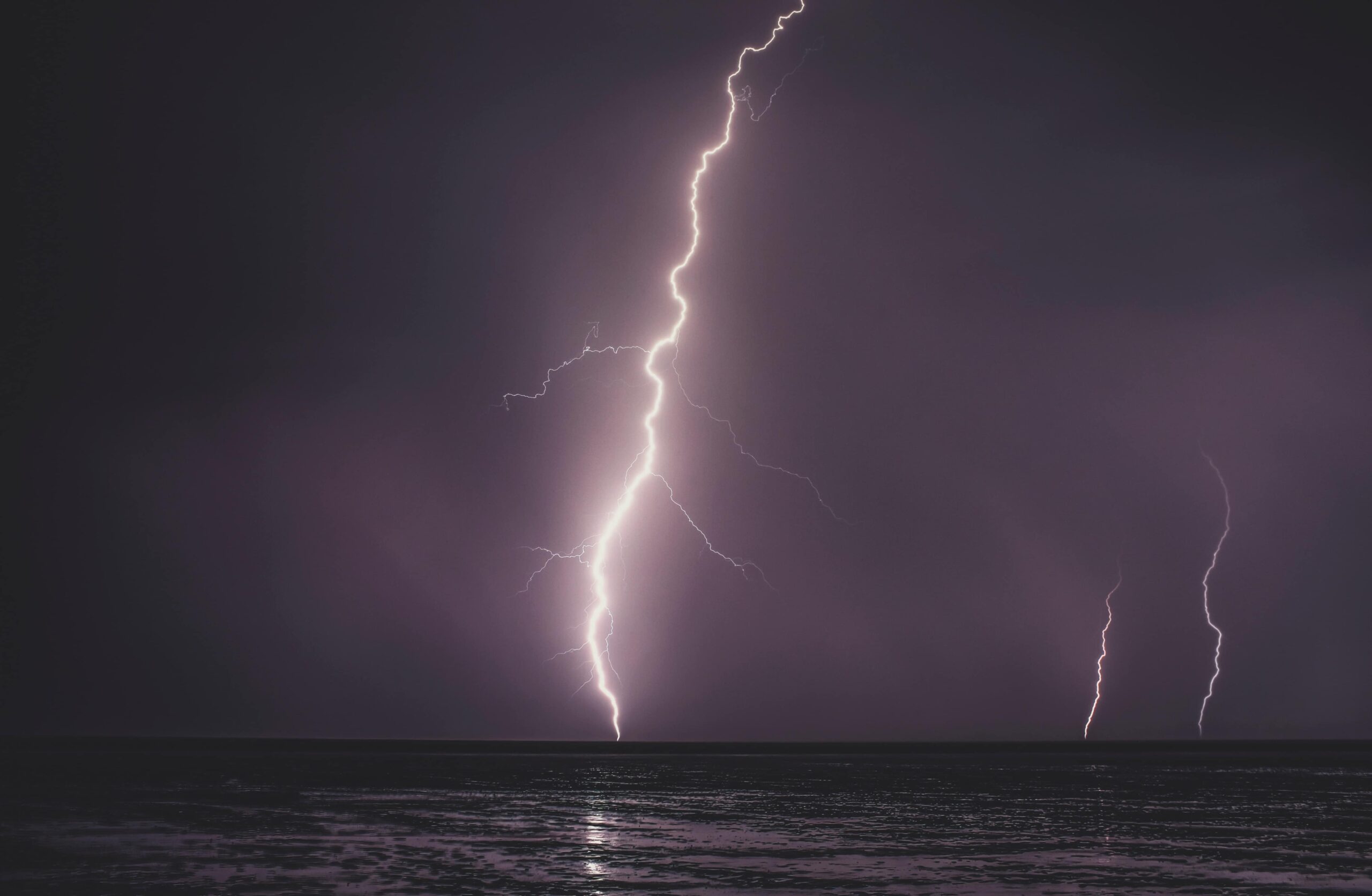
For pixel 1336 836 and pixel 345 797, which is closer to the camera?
pixel 1336 836

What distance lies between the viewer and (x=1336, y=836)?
25.6 feet

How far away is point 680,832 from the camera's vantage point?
7996 millimetres

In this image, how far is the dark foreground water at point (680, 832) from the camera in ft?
18.4

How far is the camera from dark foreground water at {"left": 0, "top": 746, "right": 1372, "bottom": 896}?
221 inches

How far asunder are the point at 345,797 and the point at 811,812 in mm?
5466

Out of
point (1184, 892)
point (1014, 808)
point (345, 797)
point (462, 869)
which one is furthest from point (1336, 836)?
point (345, 797)

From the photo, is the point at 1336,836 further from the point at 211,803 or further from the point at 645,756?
the point at 645,756

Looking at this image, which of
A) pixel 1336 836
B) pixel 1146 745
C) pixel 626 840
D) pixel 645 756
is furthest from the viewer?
pixel 1146 745

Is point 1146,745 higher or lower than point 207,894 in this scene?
lower

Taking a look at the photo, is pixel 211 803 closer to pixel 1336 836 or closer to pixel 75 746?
pixel 1336 836

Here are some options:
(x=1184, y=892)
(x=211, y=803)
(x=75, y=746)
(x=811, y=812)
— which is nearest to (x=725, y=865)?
(x=1184, y=892)

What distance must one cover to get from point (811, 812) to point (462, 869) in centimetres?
451

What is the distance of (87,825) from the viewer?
8.23 meters

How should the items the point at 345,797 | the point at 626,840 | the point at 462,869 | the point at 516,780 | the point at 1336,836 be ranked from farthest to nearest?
the point at 516,780
the point at 345,797
the point at 1336,836
the point at 626,840
the point at 462,869
